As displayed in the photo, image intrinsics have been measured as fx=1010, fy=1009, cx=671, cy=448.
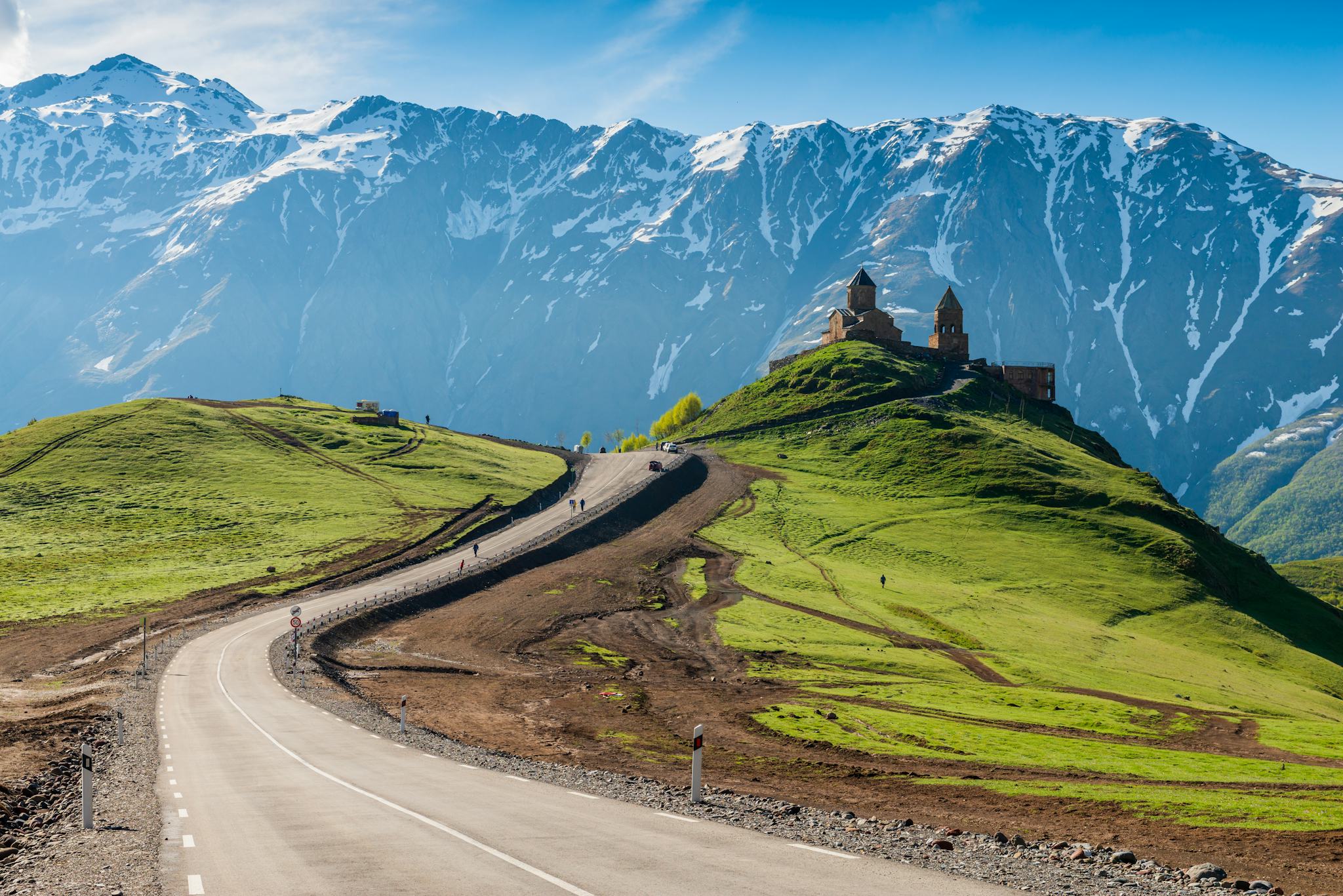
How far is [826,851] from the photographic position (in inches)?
838

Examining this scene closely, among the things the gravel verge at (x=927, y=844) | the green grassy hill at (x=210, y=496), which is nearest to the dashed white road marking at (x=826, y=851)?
the gravel verge at (x=927, y=844)

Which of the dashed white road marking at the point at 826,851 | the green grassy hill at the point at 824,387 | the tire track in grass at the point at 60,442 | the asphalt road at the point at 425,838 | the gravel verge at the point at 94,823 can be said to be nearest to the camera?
the asphalt road at the point at 425,838

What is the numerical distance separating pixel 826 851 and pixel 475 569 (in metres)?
78.4

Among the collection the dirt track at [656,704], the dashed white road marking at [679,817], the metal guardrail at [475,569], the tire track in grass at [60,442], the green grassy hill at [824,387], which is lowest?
the dirt track at [656,704]

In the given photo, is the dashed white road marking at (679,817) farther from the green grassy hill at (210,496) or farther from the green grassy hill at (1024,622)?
the green grassy hill at (210,496)

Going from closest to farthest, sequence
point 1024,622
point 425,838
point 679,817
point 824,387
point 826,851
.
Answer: point 826,851, point 425,838, point 679,817, point 1024,622, point 824,387

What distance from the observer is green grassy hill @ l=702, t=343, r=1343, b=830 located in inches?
1636

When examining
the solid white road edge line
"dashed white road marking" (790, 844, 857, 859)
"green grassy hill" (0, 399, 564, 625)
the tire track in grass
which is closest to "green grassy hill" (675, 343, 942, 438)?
"green grassy hill" (0, 399, 564, 625)

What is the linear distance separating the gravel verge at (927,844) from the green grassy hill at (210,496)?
6915 centimetres

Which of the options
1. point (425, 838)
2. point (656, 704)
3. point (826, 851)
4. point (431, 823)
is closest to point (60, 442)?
point (656, 704)

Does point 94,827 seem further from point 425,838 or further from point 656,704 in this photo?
point 656,704

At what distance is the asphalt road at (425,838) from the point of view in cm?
1839

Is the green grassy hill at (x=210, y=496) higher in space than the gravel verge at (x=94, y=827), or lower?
higher

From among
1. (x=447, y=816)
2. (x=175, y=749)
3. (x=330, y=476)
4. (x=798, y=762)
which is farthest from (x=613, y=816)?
(x=330, y=476)
